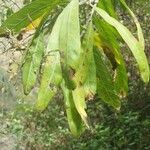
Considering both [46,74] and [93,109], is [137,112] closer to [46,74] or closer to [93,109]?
[93,109]

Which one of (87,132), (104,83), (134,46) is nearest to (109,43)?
(104,83)

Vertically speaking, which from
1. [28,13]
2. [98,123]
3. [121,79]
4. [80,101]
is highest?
[28,13]

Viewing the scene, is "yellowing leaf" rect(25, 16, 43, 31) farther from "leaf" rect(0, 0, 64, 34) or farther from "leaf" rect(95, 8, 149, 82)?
"leaf" rect(95, 8, 149, 82)

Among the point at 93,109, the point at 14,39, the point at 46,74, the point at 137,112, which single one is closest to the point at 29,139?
the point at 93,109

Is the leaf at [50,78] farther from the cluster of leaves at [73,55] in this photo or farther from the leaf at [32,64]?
the leaf at [32,64]

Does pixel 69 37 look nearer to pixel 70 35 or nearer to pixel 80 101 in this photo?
pixel 70 35
